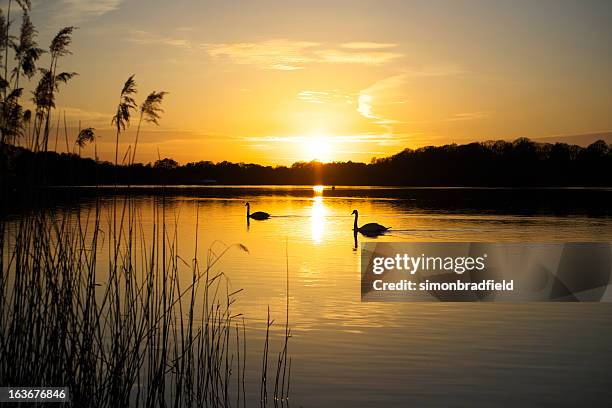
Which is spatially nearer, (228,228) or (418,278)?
(418,278)

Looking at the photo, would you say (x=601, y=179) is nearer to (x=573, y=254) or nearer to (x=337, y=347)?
(x=573, y=254)

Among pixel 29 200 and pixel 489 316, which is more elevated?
pixel 29 200

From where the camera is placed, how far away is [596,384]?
28.3ft

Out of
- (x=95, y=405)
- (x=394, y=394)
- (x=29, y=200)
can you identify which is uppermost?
(x=29, y=200)

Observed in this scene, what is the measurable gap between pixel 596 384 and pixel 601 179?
110 metres

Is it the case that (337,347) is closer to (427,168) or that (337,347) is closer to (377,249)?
(377,249)

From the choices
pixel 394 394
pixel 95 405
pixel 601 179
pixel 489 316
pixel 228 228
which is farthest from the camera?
pixel 601 179

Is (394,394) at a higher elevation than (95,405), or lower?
lower

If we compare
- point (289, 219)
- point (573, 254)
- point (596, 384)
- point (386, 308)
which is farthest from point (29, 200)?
point (289, 219)

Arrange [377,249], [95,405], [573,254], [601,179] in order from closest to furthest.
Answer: [95,405] < [573,254] < [377,249] < [601,179]

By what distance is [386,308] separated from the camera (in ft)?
43.1

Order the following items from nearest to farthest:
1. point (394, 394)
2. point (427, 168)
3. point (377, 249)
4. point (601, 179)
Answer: point (394, 394)
point (377, 249)
point (601, 179)
point (427, 168)

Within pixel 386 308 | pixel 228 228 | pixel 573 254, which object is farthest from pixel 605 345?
pixel 228 228

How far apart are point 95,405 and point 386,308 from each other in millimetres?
7899
